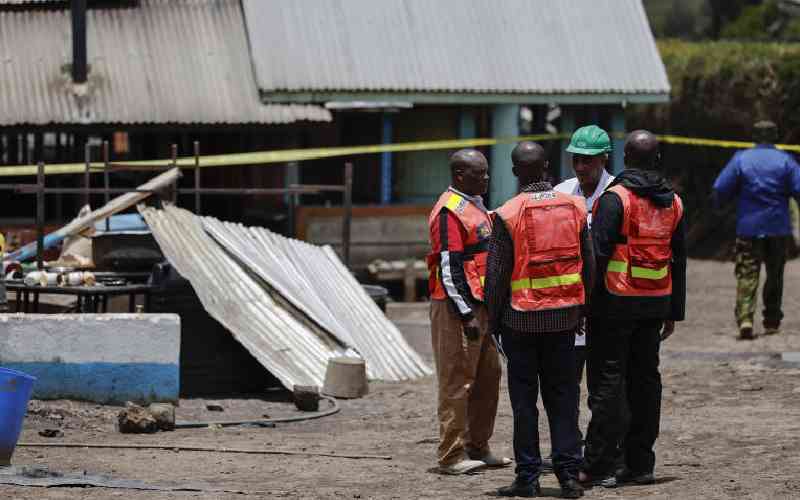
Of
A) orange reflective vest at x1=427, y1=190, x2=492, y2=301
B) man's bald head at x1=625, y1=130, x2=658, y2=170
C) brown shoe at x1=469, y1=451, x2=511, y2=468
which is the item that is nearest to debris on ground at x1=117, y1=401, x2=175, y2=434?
brown shoe at x1=469, y1=451, x2=511, y2=468

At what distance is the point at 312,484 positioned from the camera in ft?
29.1

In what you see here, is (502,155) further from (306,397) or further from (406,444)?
(406,444)

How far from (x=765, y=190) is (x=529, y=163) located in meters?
7.80

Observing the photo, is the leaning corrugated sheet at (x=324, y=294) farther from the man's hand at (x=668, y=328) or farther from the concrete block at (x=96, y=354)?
the man's hand at (x=668, y=328)

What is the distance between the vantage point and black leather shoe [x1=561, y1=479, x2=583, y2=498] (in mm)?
8209

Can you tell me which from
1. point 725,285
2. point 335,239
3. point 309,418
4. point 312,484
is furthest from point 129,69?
point 312,484

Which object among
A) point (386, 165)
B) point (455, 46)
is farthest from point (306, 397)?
point (455, 46)

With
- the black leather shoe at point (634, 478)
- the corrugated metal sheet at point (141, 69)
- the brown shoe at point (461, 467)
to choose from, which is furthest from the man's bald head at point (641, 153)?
the corrugated metal sheet at point (141, 69)

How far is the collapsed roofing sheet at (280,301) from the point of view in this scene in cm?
1343

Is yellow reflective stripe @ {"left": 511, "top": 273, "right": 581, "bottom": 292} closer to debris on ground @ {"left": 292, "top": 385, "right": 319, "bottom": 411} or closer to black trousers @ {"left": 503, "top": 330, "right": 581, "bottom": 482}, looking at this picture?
black trousers @ {"left": 503, "top": 330, "right": 581, "bottom": 482}

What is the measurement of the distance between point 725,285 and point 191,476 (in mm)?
15946

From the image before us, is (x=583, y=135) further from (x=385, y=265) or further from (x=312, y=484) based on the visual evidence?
(x=385, y=265)

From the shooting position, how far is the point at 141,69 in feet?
72.3

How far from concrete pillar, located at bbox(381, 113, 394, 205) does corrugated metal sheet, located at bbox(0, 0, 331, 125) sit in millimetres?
1881
